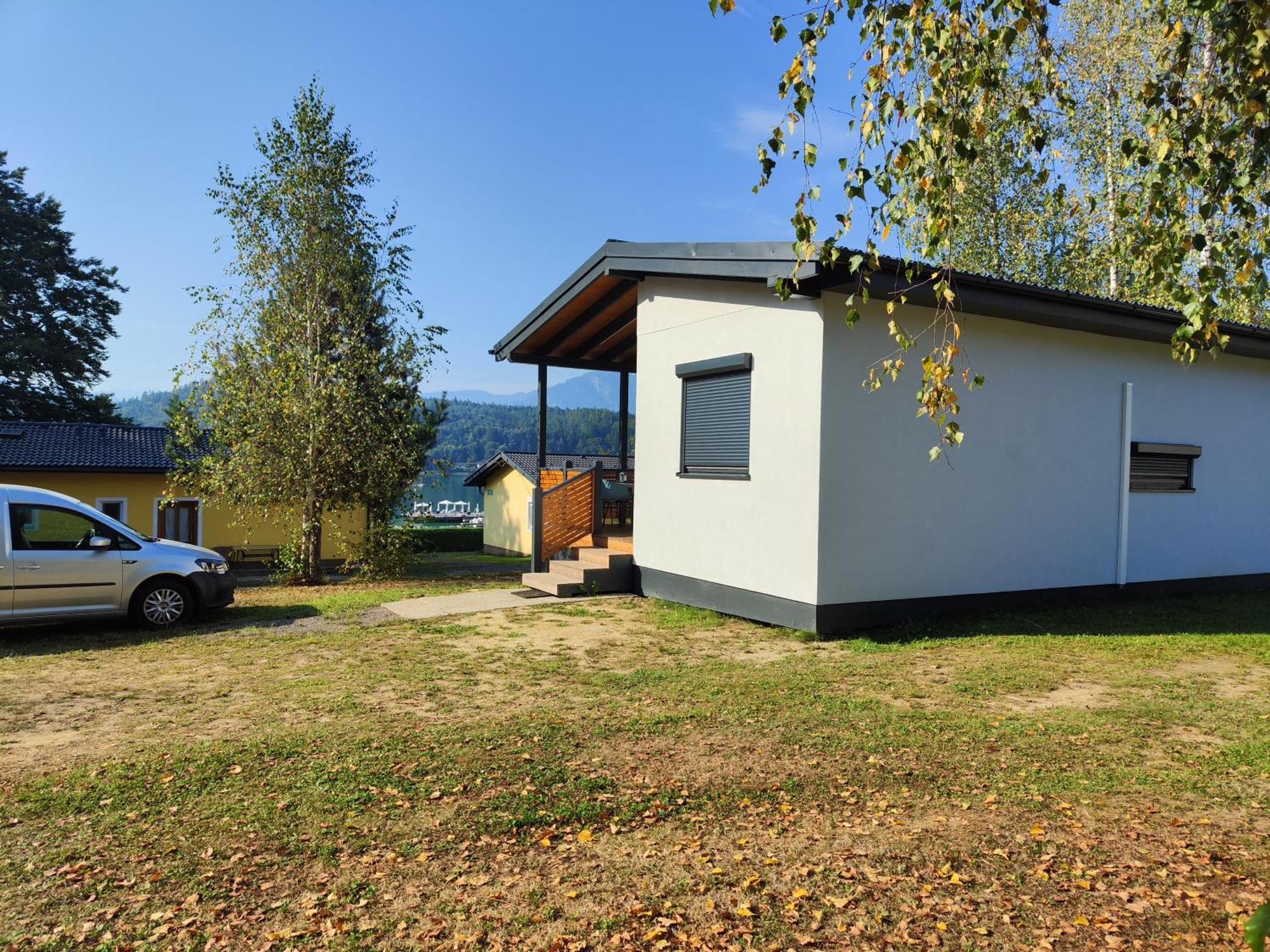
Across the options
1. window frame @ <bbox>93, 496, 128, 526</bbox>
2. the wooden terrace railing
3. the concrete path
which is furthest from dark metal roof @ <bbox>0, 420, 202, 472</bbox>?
the wooden terrace railing

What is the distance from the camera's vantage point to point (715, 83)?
25.8 feet

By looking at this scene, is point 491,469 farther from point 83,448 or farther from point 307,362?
point 307,362

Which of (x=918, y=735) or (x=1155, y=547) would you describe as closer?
(x=918, y=735)

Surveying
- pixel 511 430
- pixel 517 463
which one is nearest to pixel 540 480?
pixel 517 463

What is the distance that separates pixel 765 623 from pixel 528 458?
28449 mm

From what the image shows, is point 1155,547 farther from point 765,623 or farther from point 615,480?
point 615,480

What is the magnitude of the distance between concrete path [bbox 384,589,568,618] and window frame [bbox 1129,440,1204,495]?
7890mm

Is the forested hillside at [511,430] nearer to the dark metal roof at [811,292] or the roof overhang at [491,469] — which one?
the roof overhang at [491,469]

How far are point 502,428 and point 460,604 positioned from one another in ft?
483

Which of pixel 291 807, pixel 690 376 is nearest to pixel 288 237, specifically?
pixel 690 376

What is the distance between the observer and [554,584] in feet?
37.1

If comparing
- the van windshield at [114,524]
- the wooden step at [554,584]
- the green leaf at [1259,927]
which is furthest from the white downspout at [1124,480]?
the van windshield at [114,524]

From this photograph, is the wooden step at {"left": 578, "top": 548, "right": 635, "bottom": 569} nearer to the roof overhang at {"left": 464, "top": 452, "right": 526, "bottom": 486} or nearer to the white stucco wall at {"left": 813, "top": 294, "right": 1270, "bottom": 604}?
the white stucco wall at {"left": 813, "top": 294, "right": 1270, "bottom": 604}

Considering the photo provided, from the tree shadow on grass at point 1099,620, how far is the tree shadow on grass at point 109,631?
7022 mm
